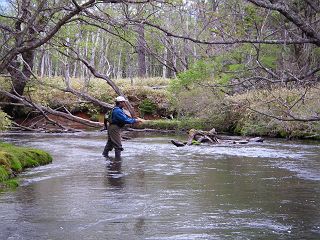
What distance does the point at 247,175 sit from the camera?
12586 mm

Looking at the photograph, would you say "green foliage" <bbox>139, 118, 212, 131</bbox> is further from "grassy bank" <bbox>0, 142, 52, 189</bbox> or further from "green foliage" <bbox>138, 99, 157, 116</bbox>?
"grassy bank" <bbox>0, 142, 52, 189</bbox>

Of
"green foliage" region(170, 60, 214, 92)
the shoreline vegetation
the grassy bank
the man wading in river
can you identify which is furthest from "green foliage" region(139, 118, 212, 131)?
the grassy bank

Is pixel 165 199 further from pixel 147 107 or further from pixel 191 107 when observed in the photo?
pixel 147 107

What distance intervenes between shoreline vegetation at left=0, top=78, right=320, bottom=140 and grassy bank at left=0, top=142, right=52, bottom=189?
17.5ft

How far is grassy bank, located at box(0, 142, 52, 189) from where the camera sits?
11070mm

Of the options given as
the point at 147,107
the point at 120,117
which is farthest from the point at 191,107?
→ the point at 120,117

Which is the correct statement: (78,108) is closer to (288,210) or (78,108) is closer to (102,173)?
(102,173)

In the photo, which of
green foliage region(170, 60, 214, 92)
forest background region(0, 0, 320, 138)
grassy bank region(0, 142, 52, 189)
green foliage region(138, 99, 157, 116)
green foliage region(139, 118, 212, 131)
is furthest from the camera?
green foliage region(138, 99, 157, 116)

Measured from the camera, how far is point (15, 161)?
1252 centimetres

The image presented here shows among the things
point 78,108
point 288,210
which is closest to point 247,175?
point 288,210

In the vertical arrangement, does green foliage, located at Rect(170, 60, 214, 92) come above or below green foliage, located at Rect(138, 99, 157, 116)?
above

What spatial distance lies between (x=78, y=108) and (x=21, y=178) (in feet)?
92.9

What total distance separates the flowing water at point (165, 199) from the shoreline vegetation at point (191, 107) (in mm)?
5925

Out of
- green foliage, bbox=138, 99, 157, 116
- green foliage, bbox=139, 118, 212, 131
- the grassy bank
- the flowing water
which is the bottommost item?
the flowing water
